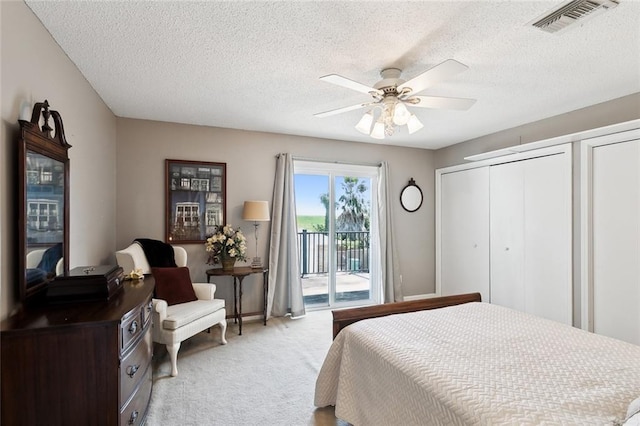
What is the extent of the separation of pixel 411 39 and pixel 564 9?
0.77 m

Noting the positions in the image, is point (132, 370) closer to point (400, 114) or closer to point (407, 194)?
point (400, 114)

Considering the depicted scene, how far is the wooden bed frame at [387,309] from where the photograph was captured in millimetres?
2346

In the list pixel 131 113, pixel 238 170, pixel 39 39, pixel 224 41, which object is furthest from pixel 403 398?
pixel 131 113

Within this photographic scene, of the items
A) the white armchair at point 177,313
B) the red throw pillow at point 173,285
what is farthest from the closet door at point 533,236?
the red throw pillow at point 173,285

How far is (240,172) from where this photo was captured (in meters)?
4.19

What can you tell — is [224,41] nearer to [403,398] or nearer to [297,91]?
[297,91]

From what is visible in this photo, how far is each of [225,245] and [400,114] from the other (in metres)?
2.46

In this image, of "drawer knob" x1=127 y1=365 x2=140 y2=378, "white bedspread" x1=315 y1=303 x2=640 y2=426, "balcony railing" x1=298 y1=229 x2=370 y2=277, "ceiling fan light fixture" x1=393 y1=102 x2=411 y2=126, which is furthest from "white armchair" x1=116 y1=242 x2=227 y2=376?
"ceiling fan light fixture" x1=393 y1=102 x2=411 y2=126

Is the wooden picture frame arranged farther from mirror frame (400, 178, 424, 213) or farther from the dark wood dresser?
mirror frame (400, 178, 424, 213)

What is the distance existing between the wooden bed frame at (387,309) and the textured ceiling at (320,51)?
5.87 feet

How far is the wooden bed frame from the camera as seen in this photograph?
2.35 meters

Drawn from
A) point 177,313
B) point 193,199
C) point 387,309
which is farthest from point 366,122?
point 193,199

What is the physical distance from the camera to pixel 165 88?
9.36 feet

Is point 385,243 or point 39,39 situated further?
point 385,243
